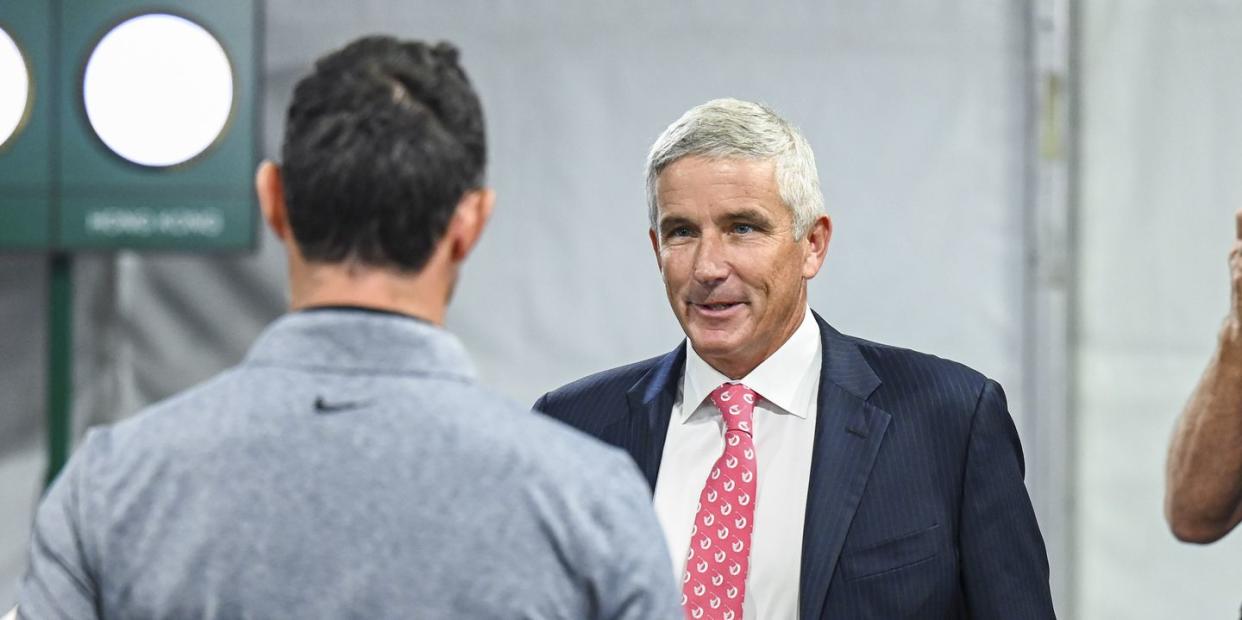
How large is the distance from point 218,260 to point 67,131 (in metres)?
0.55

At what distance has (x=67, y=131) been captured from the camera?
A: 2930mm

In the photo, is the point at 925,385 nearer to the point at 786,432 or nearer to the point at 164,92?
the point at 786,432

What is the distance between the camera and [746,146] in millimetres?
1794

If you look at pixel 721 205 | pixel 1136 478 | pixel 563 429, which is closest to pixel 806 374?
pixel 721 205

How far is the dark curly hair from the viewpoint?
0.93 m

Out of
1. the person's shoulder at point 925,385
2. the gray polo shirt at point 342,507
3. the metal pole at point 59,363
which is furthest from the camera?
the metal pole at point 59,363

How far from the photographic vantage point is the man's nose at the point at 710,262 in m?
1.78

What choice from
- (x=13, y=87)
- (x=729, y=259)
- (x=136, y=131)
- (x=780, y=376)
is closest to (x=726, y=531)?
(x=780, y=376)

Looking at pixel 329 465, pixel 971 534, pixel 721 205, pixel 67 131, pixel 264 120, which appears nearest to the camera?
pixel 329 465

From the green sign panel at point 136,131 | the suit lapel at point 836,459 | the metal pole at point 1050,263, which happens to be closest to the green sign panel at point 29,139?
the green sign panel at point 136,131

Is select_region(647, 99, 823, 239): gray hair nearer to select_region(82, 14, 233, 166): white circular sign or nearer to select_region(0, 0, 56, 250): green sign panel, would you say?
select_region(82, 14, 233, 166): white circular sign

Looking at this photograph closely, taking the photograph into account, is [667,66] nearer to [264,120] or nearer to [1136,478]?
[264,120]

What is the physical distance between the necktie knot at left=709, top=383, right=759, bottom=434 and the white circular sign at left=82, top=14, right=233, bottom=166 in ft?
5.06

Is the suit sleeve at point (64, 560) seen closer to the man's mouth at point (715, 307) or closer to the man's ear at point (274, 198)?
the man's ear at point (274, 198)
